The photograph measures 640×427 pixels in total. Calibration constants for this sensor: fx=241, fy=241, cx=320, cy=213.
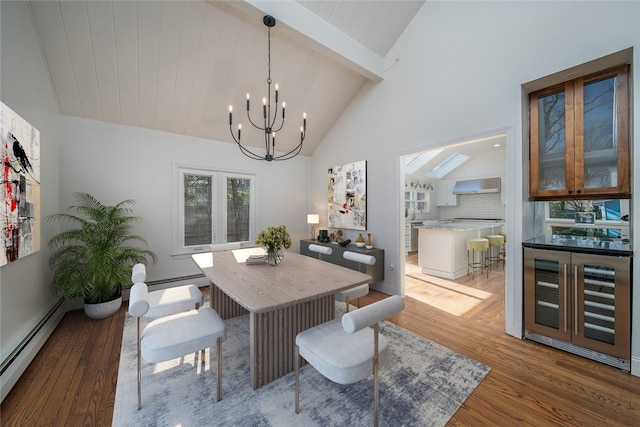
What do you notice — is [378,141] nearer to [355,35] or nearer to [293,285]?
[355,35]

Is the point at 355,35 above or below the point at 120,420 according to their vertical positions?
above

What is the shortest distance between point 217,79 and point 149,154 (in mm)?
1533

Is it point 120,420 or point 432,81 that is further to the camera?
point 432,81

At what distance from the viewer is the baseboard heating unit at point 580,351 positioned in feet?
6.22

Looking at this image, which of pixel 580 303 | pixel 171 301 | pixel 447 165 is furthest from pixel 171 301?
pixel 447 165

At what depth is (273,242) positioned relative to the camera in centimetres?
228

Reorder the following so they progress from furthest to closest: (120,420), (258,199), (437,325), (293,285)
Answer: (258,199) → (437,325) → (293,285) → (120,420)

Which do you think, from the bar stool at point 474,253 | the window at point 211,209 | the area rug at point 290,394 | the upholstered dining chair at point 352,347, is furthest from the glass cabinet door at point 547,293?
the window at point 211,209

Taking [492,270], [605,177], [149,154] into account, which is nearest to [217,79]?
[149,154]

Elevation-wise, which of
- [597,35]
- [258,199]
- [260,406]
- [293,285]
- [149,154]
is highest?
[597,35]

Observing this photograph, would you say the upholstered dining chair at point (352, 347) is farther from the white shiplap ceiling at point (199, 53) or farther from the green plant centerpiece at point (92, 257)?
the white shiplap ceiling at point (199, 53)

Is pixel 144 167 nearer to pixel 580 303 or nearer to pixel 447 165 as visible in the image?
pixel 580 303

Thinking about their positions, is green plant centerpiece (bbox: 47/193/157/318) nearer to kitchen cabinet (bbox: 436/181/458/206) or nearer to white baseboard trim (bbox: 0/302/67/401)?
white baseboard trim (bbox: 0/302/67/401)

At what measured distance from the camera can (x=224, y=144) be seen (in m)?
4.19
